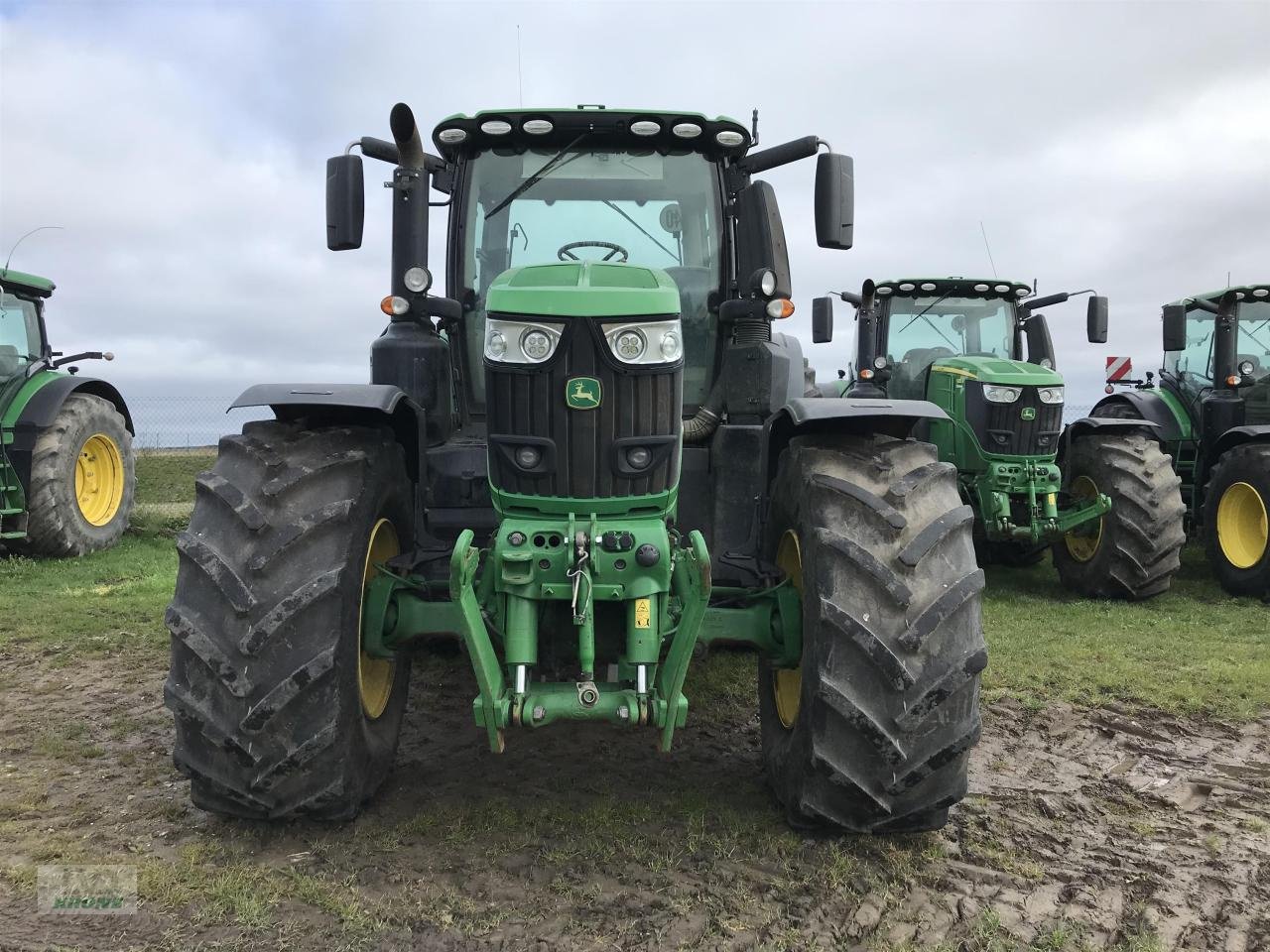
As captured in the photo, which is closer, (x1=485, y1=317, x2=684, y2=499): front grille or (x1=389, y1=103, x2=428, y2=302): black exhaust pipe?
(x1=485, y1=317, x2=684, y2=499): front grille

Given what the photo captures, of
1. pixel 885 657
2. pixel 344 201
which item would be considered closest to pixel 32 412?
pixel 344 201

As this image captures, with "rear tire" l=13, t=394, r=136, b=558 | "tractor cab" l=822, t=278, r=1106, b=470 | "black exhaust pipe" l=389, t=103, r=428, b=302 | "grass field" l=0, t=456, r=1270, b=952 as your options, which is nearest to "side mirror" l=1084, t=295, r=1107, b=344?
"tractor cab" l=822, t=278, r=1106, b=470

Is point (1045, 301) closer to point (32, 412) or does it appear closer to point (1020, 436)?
point (1020, 436)

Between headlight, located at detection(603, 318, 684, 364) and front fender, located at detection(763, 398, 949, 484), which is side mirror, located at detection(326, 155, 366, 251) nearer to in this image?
headlight, located at detection(603, 318, 684, 364)

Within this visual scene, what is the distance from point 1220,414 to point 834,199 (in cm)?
740

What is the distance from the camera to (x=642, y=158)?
4.31 m

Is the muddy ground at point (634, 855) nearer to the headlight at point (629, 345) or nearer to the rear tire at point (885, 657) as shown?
the rear tire at point (885, 657)

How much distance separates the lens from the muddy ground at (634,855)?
9.07ft

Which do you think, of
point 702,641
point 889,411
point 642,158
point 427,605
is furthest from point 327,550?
point 642,158

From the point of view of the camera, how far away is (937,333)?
10.1 meters

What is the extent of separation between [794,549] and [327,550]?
162 centimetres

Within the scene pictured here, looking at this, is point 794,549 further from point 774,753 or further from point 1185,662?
point 1185,662

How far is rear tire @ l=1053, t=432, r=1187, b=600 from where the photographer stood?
25.7 feet

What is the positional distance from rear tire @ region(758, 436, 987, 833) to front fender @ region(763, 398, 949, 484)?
0.23m
